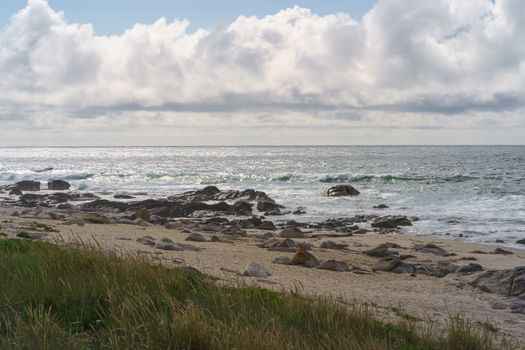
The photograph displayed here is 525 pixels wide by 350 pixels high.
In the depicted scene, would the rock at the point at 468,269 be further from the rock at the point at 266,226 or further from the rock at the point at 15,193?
the rock at the point at 15,193

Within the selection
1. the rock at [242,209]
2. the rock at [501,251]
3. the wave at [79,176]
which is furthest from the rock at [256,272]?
the wave at [79,176]

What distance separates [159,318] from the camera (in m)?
5.94

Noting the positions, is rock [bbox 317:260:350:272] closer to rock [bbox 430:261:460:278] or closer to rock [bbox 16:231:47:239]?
rock [bbox 430:261:460:278]

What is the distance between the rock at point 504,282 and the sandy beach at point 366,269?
0.19m

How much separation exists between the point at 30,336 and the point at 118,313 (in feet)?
4.32

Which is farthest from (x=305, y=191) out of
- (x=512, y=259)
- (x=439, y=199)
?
(x=512, y=259)

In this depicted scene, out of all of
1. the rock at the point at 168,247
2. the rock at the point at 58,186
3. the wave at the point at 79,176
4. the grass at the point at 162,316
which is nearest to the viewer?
the grass at the point at 162,316

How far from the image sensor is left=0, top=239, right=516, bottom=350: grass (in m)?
5.45

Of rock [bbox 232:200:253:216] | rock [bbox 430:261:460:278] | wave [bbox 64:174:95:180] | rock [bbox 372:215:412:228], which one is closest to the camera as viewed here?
rock [bbox 430:261:460:278]

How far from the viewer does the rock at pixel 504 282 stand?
506 inches

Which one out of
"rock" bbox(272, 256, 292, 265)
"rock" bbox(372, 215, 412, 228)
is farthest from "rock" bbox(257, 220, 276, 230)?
"rock" bbox(272, 256, 292, 265)

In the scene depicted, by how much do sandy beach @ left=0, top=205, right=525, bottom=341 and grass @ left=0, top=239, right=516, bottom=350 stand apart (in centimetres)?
113

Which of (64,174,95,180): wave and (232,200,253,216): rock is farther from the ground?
(232,200,253,216): rock

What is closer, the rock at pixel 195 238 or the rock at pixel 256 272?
the rock at pixel 256 272
